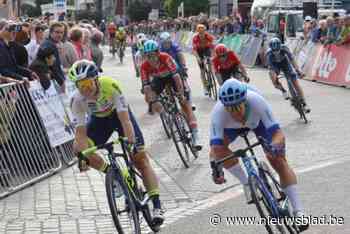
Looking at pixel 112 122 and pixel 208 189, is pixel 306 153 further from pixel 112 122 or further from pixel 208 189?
pixel 112 122

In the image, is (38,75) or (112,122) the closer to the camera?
(112,122)

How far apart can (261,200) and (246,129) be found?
93 centimetres

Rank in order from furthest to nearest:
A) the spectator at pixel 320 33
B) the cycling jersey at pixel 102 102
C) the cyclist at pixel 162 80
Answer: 1. the spectator at pixel 320 33
2. the cyclist at pixel 162 80
3. the cycling jersey at pixel 102 102

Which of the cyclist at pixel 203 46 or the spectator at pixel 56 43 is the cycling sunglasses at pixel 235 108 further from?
the cyclist at pixel 203 46

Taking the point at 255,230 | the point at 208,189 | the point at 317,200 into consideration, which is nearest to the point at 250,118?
the point at 255,230

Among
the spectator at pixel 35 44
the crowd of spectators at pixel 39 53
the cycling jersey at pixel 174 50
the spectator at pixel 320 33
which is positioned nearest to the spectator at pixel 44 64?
the crowd of spectators at pixel 39 53

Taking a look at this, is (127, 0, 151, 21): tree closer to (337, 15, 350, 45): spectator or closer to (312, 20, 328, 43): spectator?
(312, 20, 328, 43): spectator

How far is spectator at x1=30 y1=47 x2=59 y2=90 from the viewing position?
36.2 feet

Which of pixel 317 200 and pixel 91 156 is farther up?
pixel 91 156

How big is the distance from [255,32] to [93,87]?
84.4ft

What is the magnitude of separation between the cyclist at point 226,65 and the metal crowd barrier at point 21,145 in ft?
16.0

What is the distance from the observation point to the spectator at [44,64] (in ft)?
36.2

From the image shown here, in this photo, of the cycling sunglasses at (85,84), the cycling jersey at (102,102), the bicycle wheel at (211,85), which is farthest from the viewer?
the bicycle wheel at (211,85)

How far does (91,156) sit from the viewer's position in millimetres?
7195
